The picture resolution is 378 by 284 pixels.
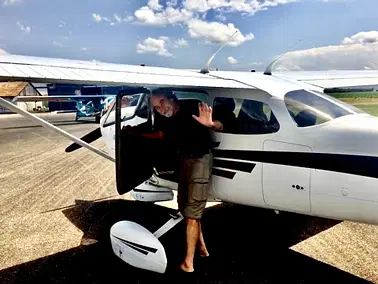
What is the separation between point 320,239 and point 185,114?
2.46 m

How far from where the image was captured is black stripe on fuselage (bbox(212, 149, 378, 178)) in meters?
3.08

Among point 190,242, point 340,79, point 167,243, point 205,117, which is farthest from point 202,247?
point 340,79

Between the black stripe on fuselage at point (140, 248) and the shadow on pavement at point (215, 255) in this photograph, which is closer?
the shadow on pavement at point (215, 255)

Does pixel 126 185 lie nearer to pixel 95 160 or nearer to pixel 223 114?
pixel 223 114

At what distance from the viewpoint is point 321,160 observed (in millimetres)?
3275

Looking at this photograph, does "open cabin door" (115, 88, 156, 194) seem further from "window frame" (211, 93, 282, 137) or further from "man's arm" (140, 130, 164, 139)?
"window frame" (211, 93, 282, 137)

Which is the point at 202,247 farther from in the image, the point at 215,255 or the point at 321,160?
the point at 321,160

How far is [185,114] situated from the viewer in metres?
3.88

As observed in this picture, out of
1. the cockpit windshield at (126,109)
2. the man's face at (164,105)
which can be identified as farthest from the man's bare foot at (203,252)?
the cockpit windshield at (126,109)

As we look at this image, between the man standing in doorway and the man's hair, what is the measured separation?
0.06 m

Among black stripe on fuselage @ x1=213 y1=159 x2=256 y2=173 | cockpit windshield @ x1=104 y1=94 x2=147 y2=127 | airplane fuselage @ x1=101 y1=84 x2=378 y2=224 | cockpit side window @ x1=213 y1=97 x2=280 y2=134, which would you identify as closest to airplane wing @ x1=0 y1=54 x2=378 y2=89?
cockpit side window @ x1=213 y1=97 x2=280 y2=134

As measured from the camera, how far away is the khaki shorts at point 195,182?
12.4 feet

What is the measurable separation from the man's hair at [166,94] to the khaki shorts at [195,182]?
0.73 m

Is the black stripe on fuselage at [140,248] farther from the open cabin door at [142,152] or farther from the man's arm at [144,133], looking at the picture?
the man's arm at [144,133]
